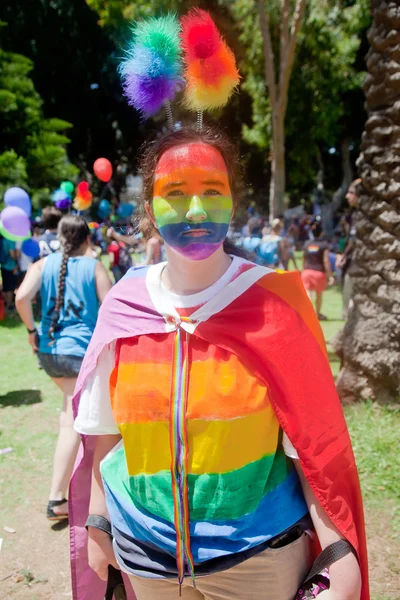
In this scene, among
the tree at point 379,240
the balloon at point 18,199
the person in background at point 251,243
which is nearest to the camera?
the person in background at point 251,243

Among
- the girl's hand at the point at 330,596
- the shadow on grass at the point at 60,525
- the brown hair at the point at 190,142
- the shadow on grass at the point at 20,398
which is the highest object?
the brown hair at the point at 190,142

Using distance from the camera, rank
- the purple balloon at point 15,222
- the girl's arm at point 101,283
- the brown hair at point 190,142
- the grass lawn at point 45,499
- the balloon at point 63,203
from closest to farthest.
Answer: the brown hair at point 190,142 → the grass lawn at point 45,499 → the girl's arm at point 101,283 → the purple balloon at point 15,222 → the balloon at point 63,203

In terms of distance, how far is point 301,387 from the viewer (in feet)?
4.78

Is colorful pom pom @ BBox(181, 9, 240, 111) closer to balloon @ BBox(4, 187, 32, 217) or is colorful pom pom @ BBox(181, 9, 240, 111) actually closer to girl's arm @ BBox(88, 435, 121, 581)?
girl's arm @ BBox(88, 435, 121, 581)

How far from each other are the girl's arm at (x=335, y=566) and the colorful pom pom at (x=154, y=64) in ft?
3.83

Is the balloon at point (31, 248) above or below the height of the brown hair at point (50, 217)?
below

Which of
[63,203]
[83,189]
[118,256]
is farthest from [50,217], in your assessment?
[118,256]

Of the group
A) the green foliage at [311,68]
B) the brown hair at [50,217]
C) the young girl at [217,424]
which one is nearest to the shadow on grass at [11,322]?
the brown hair at [50,217]

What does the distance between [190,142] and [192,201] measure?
191mm

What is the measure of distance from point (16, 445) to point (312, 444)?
12.7 feet

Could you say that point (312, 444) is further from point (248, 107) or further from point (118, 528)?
point (248, 107)

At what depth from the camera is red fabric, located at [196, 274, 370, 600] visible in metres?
1.45

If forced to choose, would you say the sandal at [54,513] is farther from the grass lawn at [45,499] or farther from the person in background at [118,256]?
the person in background at [118,256]

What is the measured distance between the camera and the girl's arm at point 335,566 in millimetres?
1403
